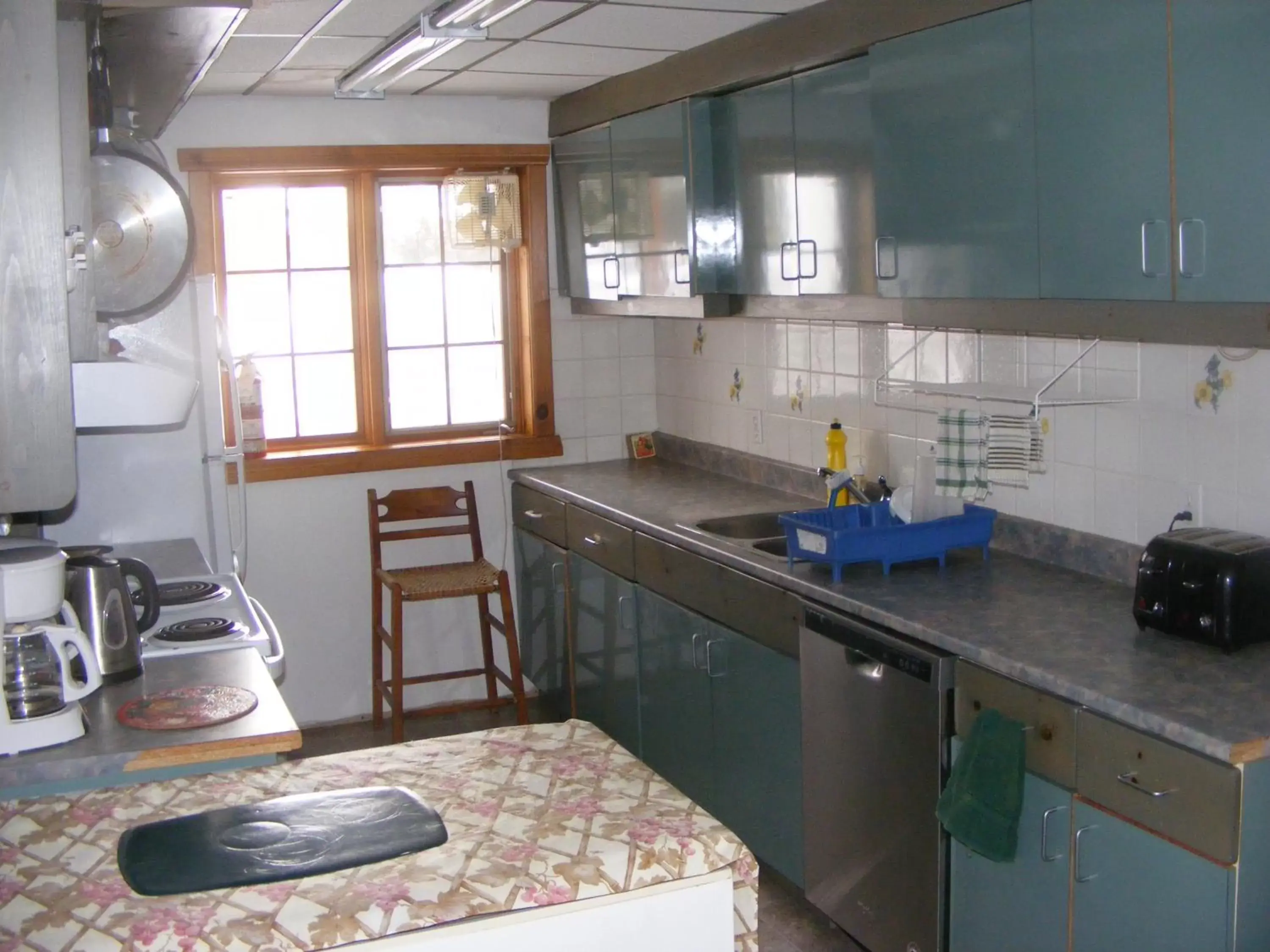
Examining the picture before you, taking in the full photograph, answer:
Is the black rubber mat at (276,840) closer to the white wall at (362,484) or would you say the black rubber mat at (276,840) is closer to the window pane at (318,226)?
the white wall at (362,484)

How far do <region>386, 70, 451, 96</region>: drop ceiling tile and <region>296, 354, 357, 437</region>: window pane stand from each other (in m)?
0.96

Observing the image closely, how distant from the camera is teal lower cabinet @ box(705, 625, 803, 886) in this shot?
3295mm

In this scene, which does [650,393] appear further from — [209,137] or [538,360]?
[209,137]

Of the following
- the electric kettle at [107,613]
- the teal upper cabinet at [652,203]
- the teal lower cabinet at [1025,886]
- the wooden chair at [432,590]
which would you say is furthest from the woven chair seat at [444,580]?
the teal lower cabinet at [1025,886]

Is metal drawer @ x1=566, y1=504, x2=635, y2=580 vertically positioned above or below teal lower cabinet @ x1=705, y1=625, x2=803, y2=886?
above

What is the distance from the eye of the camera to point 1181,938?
85.4 inches

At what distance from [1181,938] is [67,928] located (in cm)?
164

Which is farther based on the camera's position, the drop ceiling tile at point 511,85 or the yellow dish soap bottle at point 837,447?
the drop ceiling tile at point 511,85

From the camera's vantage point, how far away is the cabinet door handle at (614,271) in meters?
4.51

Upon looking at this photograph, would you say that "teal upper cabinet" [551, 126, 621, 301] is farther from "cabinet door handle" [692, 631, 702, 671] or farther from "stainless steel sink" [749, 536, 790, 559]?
"cabinet door handle" [692, 631, 702, 671]

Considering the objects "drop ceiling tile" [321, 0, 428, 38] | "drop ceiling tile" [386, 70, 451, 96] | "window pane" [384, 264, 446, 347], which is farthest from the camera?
"window pane" [384, 264, 446, 347]

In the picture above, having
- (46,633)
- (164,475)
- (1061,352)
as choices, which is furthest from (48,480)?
(164,475)

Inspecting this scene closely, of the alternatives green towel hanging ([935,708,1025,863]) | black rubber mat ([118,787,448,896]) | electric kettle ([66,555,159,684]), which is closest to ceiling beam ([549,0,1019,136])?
green towel hanging ([935,708,1025,863])

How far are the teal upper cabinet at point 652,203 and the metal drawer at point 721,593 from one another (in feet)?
2.55
